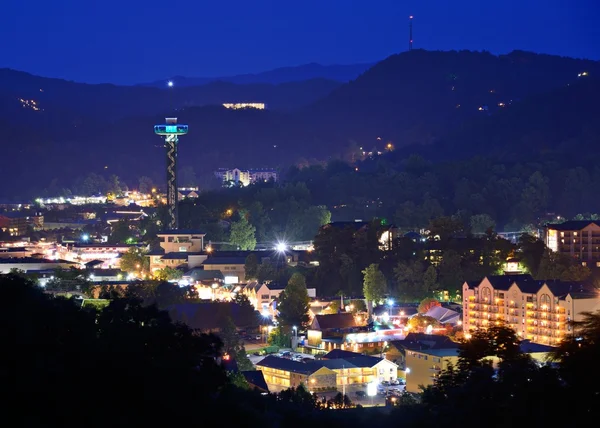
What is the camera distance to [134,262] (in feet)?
93.7

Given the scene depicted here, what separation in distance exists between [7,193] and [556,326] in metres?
46.3

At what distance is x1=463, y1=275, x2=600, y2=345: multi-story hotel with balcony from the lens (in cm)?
1944

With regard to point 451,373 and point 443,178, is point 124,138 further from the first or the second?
point 451,373

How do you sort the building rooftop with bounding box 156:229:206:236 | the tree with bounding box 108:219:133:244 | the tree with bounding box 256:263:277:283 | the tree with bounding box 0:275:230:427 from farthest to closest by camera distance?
the tree with bounding box 108:219:133:244
the building rooftop with bounding box 156:229:206:236
the tree with bounding box 256:263:277:283
the tree with bounding box 0:275:230:427

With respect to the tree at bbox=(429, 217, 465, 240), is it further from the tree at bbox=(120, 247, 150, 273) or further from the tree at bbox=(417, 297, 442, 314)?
the tree at bbox=(120, 247, 150, 273)

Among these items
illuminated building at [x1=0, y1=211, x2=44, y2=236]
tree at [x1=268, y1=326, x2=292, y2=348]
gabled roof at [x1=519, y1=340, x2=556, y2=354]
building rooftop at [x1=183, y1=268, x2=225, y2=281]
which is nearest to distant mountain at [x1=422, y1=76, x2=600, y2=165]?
illuminated building at [x1=0, y1=211, x2=44, y2=236]

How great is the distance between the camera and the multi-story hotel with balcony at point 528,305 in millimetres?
19438

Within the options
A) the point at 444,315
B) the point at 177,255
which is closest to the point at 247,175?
the point at 177,255

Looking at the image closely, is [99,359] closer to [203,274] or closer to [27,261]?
[203,274]

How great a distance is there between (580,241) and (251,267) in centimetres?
774

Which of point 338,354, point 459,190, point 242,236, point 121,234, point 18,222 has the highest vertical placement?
point 459,190

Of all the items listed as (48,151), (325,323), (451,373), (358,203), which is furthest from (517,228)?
(48,151)

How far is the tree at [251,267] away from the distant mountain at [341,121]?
26372 mm

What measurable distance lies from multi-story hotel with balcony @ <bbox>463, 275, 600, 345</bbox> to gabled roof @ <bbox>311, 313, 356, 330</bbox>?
2.06 metres
